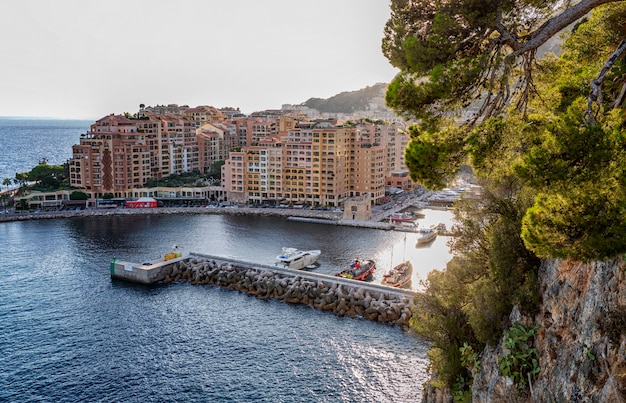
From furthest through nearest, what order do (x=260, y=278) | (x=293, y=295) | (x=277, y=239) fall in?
(x=277, y=239)
(x=260, y=278)
(x=293, y=295)

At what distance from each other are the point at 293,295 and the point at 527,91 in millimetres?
26033

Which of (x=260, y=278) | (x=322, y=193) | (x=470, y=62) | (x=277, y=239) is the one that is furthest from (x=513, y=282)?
(x=322, y=193)

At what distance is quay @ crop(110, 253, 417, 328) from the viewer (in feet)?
103

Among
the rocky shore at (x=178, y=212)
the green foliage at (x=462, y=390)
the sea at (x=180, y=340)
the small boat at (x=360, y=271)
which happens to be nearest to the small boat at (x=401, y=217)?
the rocky shore at (x=178, y=212)

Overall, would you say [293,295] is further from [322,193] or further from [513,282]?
[322,193]

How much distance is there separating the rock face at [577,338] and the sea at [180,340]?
11403mm

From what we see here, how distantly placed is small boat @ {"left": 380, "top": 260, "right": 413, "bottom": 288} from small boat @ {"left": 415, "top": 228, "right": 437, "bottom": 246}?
485 inches

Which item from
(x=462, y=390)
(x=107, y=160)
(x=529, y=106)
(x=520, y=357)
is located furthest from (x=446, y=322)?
(x=107, y=160)

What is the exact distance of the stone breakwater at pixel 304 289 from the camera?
3088 cm

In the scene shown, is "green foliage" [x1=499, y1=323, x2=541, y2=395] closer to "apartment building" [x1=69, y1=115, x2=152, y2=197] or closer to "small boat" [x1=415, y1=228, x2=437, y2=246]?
"small boat" [x1=415, y1=228, x2=437, y2=246]

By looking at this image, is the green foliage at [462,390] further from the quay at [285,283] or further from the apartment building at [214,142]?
the apartment building at [214,142]

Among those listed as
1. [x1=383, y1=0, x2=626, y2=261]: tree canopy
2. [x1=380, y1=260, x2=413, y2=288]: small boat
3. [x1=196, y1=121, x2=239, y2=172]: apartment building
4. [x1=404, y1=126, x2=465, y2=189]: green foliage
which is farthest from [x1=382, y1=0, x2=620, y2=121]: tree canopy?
[x1=196, y1=121, x2=239, y2=172]: apartment building

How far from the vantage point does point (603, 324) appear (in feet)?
30.9

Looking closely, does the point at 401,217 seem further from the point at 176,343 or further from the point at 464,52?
the point at 464,52
